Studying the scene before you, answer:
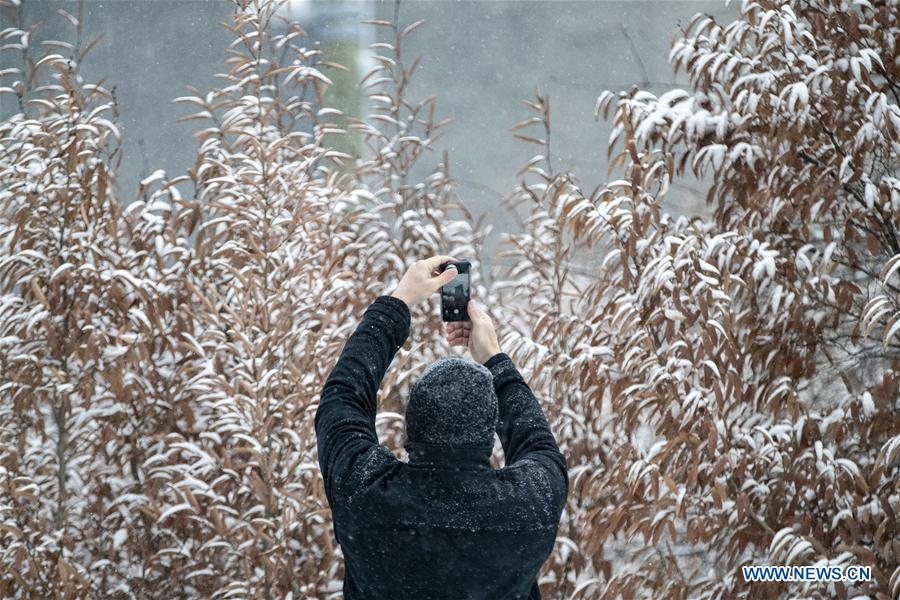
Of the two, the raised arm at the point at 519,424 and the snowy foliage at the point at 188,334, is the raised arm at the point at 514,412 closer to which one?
the raised arm at the point at 519,424

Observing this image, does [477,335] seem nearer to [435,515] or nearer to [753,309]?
[435,515]

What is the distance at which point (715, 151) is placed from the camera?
232 centimetres

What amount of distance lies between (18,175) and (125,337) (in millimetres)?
576

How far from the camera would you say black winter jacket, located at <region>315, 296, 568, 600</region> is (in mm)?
1025

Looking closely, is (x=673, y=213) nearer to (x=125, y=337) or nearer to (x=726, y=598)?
(x=726, y=598)

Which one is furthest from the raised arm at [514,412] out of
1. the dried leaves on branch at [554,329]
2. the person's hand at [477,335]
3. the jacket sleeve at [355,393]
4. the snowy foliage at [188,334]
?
the snowy foliage at [188,334]

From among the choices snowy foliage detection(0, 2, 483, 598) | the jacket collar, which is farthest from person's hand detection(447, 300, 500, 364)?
snowy foliage detection(0, 2, 483, 598)

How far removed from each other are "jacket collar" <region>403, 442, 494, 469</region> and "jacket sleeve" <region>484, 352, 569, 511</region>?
3.5 inches

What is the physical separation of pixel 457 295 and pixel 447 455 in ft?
1.02

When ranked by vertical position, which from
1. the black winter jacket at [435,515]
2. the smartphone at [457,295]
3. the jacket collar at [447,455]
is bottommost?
the black winter jacket at [435,515]

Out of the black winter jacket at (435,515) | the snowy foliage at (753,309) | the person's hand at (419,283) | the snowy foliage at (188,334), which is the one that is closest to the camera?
the black winter jacket at (435,515)

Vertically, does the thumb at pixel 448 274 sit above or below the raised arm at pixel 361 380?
above

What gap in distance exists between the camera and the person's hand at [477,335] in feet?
4.09

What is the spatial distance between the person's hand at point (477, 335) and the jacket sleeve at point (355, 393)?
11cm
